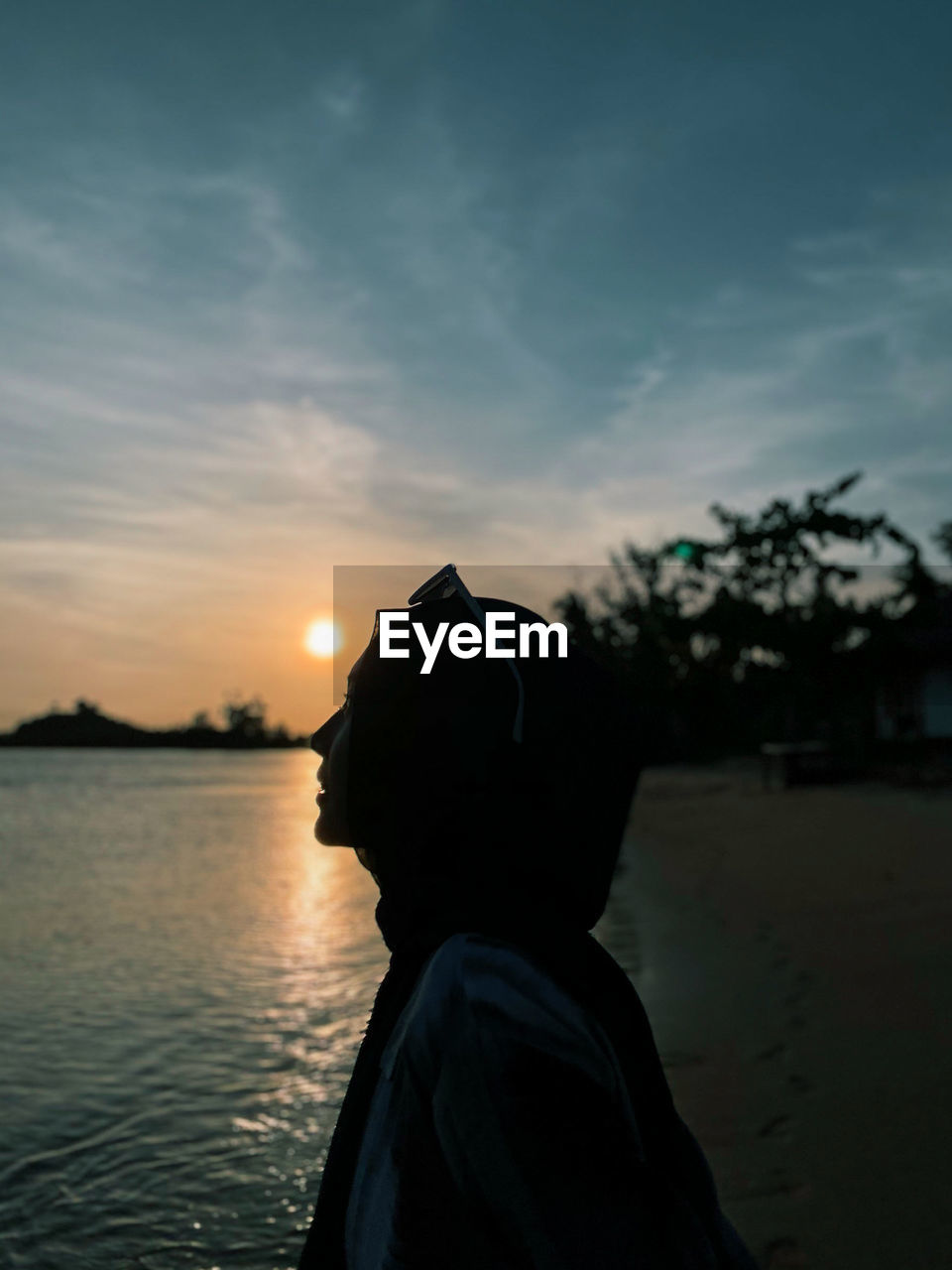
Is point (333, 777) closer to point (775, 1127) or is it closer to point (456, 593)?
point (456, 593)

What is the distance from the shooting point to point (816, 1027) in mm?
6734

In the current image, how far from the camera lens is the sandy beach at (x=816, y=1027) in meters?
4.32

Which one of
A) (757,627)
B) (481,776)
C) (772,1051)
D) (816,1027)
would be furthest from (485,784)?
(757,627)

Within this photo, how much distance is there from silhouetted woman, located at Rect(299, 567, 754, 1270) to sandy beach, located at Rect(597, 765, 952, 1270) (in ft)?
10.7

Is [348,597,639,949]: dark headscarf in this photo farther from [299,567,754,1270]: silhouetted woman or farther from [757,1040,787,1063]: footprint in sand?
[757,1040,787,1063]: footprint in sand

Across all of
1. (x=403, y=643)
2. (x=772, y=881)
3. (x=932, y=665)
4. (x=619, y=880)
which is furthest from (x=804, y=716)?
(x=403, y=643)

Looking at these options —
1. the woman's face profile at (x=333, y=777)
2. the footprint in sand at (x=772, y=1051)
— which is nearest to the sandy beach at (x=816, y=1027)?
the footprint in sand at (x=772, y=1051)

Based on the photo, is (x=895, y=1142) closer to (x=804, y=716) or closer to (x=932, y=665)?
(x=932, y=665)

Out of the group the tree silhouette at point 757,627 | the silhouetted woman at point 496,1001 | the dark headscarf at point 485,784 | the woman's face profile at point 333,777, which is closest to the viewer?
the silhouetted woman at point 496,1001

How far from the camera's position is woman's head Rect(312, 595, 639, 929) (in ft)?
5.02

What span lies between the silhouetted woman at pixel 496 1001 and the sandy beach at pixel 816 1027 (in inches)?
128

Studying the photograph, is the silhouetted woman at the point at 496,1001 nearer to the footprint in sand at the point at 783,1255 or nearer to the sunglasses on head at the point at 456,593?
the sunglasses on head at the point at 456,593

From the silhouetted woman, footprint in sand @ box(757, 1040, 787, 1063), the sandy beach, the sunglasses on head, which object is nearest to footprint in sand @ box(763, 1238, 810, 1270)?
the sandy beach

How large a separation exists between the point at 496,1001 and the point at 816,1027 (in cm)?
622
